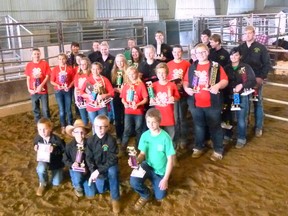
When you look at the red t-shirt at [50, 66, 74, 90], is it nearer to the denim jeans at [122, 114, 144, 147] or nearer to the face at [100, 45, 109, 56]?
the face at [100, 45, 109, 56]

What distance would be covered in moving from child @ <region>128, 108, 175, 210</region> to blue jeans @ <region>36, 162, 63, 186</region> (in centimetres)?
101

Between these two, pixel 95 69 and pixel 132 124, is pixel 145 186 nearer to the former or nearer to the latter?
pixel 132 124

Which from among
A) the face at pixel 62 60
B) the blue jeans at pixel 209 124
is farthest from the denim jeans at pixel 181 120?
the face at pixel 62 60

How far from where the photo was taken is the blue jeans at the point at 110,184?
3589 mm

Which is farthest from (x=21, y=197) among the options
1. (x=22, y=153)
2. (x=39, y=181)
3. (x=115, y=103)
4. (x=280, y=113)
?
(x=280, y=113)

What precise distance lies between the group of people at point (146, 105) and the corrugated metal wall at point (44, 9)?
910cm

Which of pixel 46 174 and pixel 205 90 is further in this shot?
pixel 205 90

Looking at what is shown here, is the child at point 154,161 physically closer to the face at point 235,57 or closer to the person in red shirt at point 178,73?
the person in red shirt at point 178,73

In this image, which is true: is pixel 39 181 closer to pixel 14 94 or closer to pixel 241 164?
pixel 241 164

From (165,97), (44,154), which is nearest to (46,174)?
(44,154)

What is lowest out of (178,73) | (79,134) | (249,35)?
(79,134)

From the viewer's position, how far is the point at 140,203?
3629 mm

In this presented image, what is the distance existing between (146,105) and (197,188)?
1.33m

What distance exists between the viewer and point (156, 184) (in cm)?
369
